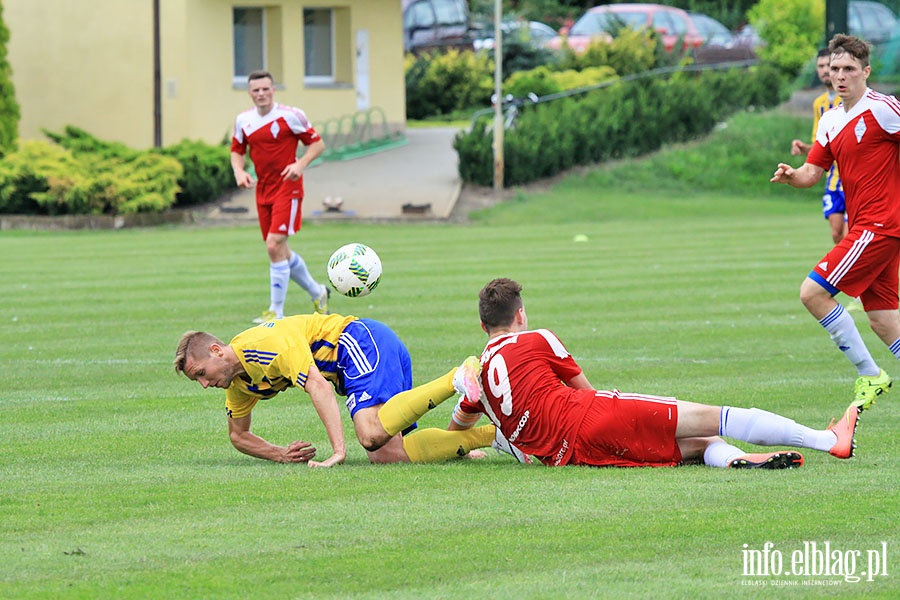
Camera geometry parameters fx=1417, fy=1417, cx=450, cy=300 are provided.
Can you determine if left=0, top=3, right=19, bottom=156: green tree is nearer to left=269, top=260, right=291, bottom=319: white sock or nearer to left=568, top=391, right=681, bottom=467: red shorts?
left=269, top=260, right=291, bottom=319: white sock

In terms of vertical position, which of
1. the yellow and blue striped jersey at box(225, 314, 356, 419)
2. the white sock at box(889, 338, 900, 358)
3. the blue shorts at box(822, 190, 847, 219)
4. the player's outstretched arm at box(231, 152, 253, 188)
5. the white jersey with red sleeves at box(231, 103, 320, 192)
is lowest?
the white sock at box(889, 338, 900, 358)

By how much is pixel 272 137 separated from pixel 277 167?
0.34 meters

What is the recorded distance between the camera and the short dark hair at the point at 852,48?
887 centimetres

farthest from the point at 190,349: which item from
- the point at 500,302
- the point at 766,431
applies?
the point at 766,431

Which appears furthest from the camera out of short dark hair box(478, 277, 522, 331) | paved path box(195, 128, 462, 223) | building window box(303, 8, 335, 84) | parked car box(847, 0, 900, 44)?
parked car box(847, 0, 900, 44)

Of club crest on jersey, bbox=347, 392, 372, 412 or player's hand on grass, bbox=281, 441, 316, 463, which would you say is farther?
club crest on jersey, bbox=347, 392, 372, 412

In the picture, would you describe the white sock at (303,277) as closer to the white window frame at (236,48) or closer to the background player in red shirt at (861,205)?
the background player in red shirt at (861,205)

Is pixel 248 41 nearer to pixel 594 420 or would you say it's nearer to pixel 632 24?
pixel 632 24

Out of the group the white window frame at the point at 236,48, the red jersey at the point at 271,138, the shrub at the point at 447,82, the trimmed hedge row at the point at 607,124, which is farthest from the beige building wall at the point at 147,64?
the red jersey at the point at 271,138

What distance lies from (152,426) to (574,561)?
4.42 metres

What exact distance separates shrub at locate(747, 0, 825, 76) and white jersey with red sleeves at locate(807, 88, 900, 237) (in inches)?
1226

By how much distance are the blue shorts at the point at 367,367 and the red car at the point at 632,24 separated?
120 ft

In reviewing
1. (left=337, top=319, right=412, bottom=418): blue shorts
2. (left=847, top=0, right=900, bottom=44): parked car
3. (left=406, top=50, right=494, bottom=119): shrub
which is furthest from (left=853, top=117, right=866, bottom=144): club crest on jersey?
(left=847, top=0, right=900, bottom=44): parked car

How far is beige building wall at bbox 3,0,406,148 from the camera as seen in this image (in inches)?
1288
